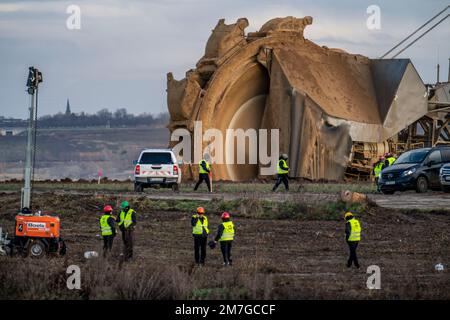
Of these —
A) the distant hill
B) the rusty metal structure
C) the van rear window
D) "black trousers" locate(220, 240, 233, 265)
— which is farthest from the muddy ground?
the distant hill

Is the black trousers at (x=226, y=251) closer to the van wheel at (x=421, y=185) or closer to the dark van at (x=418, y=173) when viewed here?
the dark van at (x=418, y=173)

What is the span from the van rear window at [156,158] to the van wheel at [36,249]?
17.8 m

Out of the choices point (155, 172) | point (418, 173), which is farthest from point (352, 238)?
point (155, 172)

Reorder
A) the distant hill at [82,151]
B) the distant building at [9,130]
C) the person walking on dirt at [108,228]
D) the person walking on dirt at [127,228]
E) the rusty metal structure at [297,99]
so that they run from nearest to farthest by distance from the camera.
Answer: the person walking on dirt at [127,228]
the person walking on dirt at [108,228]
the rusty metal structure at [297,99]
the distant building at [9,130]
the distant hill at [82,151]

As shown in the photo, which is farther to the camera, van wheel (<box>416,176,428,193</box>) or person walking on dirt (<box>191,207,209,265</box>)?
van wheel (<box>416,176,428,193</box>)

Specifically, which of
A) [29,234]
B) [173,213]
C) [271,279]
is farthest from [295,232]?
[271,279]

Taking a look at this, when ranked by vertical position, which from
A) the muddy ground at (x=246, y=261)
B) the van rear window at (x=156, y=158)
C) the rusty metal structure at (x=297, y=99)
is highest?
the rusty metal structure at (x=297, y=99)

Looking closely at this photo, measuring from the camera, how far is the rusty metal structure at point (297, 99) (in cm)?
5066

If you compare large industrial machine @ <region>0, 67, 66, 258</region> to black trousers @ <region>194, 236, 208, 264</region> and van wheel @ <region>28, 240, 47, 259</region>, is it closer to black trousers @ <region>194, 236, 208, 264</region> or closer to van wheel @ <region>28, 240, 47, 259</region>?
van wheel @ <region>28, 240, 47, 259</region>

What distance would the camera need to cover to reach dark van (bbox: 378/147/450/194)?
38.4 meters

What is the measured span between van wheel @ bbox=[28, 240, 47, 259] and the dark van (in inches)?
720

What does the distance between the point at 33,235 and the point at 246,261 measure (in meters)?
4.17

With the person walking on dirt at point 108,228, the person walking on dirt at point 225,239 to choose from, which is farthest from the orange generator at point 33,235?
the person walking on dirt at point 225,239
